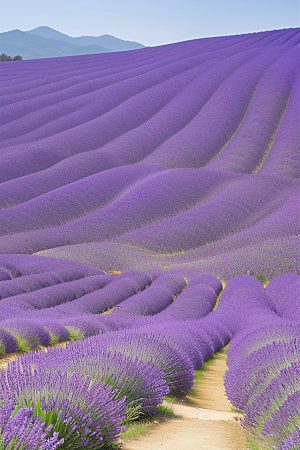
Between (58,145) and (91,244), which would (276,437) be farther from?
(58,145)

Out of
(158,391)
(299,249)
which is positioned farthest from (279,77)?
(158,391)

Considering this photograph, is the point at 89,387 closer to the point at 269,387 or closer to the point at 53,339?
the point at 269,387

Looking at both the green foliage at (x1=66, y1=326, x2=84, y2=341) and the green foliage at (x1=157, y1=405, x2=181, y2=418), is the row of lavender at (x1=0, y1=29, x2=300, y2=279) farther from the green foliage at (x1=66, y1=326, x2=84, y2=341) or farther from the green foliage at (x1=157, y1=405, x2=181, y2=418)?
the green foliage at (x1=157, y1=405, x2=181, y2=418)

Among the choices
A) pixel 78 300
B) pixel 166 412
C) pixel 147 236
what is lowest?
pixel 147 236

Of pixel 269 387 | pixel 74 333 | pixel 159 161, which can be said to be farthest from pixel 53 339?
pixel 159 161

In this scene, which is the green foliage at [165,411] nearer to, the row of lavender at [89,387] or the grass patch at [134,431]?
the row of lavender at [89,387]

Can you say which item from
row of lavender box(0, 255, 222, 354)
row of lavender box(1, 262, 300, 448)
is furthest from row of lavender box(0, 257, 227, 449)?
row of lavender box(0, 255, 222, 354)
